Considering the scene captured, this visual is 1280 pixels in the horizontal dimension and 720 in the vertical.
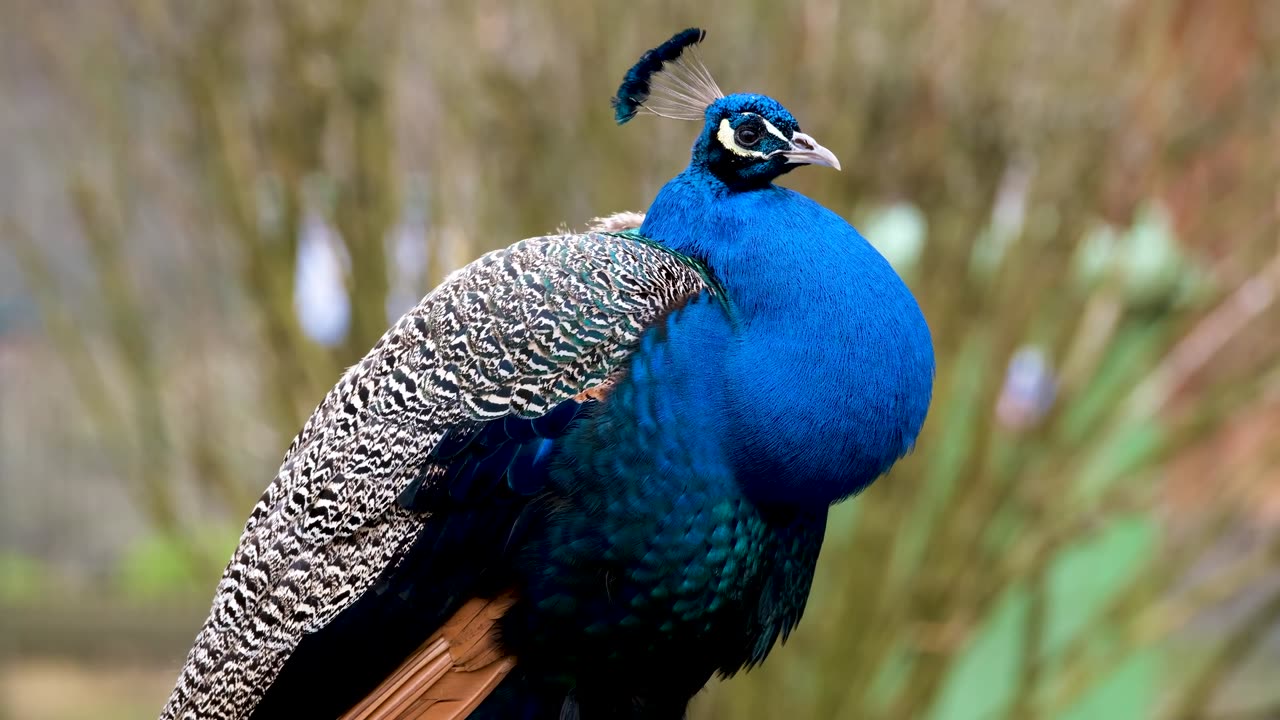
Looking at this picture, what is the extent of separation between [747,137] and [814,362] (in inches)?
13.2

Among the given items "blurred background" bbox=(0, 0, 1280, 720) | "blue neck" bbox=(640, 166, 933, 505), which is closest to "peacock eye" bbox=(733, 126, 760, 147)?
"blue neck" bbox=(640, 166, 933, 505)

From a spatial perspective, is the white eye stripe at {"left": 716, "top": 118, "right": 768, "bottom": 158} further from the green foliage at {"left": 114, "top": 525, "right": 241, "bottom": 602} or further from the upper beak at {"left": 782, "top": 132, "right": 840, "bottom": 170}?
the green foliage at {"left": 114, "top": 525, "right": 241, "bottom": 602}

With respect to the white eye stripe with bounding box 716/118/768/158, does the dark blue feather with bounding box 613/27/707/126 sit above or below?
above

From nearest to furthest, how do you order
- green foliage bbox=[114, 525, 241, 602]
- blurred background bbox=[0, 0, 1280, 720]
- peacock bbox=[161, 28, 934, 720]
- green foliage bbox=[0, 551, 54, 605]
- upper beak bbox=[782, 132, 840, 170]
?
peacock bbox=[161, 28, 934, 720], upper beak bbox=[782, 132, 840, 170], blurred background bbox=[0, 0, 1280, 720], green foliage bbox=[114, 525, 241, 602], green foliage bbox=[0, 551, 54, 605]

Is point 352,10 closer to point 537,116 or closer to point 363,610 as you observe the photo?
point 537,116

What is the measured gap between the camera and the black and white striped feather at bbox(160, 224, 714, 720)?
180cm

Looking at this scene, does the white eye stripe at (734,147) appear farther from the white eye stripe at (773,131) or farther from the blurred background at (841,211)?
the blurred background at (841,211)

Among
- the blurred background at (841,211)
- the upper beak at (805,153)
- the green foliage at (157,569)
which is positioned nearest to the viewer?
the upper beak at (805,153)

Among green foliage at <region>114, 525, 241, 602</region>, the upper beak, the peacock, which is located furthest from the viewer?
green foliage at <region>114, 525, 241, 602</region>

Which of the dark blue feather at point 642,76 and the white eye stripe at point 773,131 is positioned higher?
the dark blue feather at point 642,76

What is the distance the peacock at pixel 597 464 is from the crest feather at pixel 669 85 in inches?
3.9

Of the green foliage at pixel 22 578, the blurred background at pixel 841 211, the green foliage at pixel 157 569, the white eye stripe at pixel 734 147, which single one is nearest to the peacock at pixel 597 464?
the white eye stripe at pixel 734 147

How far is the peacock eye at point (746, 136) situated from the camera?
74.7 inches

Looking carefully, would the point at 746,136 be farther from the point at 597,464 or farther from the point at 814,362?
the point at 597,464
